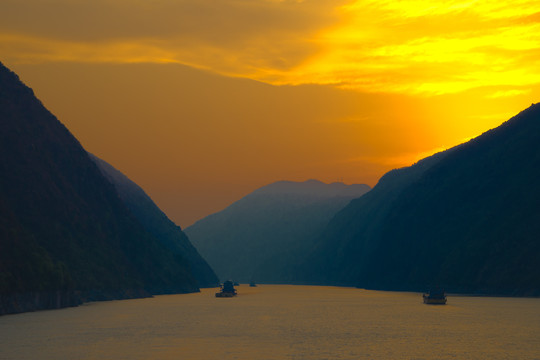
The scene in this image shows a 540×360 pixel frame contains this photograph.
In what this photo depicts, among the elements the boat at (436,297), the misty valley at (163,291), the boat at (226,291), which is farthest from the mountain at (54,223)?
the boat at (436,297)


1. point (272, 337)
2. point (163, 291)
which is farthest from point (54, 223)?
point (272, 337)

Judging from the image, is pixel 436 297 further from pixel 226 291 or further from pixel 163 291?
pixel 163 291

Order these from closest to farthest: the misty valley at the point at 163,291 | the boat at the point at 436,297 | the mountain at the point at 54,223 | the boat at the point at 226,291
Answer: the misty valley at the point at 163,291
the mountain at the point at 54,223
the boat at the point at 436,297
the boat at the point at 226,291

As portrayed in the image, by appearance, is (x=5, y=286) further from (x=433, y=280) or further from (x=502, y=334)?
(x=433, y=280)

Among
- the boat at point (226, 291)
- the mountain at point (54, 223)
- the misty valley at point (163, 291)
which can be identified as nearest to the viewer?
the misty valley at point (163, 291)

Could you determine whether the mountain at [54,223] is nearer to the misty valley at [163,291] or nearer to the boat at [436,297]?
the misty valley at [163,291]

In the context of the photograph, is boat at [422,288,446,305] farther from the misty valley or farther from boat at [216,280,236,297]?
boat at [216,280,236,297]

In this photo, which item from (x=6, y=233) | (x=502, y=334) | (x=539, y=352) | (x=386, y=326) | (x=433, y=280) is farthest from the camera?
(x=433, y=280)

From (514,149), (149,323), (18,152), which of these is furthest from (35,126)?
(514,149)

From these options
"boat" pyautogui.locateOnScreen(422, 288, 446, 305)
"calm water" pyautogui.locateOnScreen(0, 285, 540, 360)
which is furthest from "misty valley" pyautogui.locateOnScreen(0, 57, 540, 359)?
"boat" pyautogui.locateOnScreen(422, 288, 446, 305)
